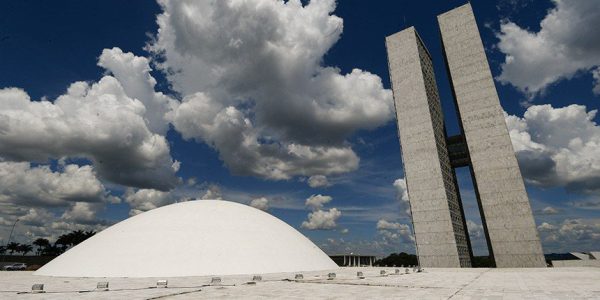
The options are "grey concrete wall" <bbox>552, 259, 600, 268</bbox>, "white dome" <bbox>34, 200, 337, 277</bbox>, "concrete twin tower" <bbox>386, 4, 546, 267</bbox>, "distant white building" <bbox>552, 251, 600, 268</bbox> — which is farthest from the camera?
"concrete twin tower" <bbox>386, 4, 546, 267</bbox>

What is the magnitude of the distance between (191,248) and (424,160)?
2060 inches

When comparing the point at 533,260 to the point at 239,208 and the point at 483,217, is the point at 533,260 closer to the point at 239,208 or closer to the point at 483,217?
the point at 483,217

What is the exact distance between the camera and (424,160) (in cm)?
7075

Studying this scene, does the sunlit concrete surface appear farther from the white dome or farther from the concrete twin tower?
the concrete twin tower

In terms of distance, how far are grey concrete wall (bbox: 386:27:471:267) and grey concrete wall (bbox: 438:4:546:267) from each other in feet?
21.1

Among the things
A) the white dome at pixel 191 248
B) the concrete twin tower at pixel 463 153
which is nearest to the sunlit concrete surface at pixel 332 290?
the white dome at pixel 191 248

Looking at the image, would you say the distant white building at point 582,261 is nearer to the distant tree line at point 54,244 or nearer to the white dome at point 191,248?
the white dome at point 191,248

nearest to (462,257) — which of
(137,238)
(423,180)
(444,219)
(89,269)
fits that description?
(444,219)

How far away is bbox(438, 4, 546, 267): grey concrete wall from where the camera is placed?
205 feet

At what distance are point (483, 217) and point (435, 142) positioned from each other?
18212 millimetres

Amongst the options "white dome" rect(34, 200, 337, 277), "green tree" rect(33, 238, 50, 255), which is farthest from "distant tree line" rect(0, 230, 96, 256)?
"white dome" rect(34, 200, 337, 277)

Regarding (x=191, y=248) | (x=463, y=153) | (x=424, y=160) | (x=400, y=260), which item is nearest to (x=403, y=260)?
(x=400, y=260)

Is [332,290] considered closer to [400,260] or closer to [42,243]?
[400,260]

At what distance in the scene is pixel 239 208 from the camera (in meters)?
49.1
